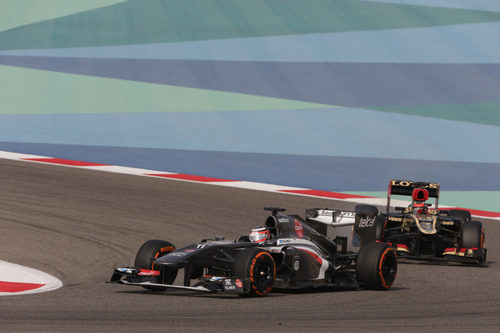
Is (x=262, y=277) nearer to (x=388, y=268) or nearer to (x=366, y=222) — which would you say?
(x=388, y=268)

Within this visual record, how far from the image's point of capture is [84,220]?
622 inches

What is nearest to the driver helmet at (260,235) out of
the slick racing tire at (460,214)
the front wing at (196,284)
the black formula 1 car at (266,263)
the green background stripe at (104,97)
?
the black formula 1 car at (266,263)

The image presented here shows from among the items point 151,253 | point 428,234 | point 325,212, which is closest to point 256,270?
point 151,253

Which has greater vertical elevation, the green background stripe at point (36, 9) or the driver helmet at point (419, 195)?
the green background stripe at point (36, 9)

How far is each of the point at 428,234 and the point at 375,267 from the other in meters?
3.70

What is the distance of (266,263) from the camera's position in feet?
34.7

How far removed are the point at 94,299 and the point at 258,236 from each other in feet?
7.31

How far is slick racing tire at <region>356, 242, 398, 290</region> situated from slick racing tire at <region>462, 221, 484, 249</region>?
310cm

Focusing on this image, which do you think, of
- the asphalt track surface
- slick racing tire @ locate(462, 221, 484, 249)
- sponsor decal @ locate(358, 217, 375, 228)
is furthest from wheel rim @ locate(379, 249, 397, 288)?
slick racing tire @ locate(462, 221, 484, 249)

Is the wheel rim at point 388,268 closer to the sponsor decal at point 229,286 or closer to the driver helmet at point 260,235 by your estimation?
the driver helmet at point 260,235

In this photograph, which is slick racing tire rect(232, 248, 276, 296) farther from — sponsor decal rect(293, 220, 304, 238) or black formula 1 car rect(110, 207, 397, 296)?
sponsor decal rect(293, 220, 304, 238)

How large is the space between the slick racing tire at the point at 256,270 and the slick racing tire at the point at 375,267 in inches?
54.5

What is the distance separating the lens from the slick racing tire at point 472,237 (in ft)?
47.5

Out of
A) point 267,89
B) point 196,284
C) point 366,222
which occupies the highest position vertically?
point 267,89
